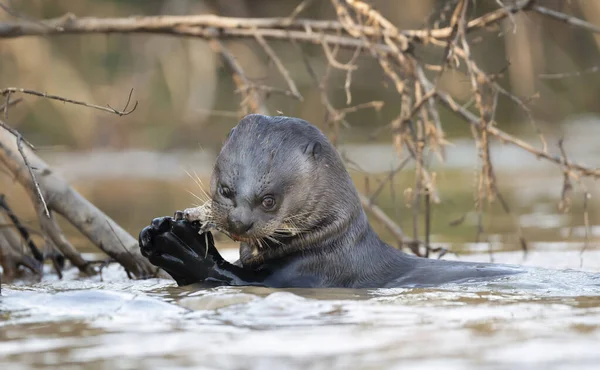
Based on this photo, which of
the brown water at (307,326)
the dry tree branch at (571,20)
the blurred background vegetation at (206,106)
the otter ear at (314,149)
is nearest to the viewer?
the brown water at (307,326)

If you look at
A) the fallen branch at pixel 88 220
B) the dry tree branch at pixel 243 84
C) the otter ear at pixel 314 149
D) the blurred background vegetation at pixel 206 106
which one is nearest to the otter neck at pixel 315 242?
the otter ear at pixel 314 149

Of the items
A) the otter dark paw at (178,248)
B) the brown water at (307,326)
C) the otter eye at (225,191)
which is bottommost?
the brown water at (307,326)

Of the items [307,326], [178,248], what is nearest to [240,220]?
[178,248]

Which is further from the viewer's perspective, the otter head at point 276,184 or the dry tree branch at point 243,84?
the dry tree branch at point 243,84

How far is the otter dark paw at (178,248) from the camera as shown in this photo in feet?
12.7

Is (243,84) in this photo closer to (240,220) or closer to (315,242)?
(315,242)

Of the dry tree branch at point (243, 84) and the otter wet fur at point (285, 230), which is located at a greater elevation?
the dry tree branch at point (243, 84)

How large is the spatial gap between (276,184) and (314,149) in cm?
24

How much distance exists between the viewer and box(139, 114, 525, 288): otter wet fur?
3869mm

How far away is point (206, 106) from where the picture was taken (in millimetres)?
11680

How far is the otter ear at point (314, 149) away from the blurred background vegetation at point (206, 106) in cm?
276

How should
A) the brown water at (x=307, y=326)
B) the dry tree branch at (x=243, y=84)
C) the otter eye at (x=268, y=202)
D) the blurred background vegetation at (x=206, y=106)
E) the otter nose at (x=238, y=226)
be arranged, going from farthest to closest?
the blurred background vegetation at (x=206, y=106) → the dry tree branch at (x=243, y=84) → the otter eye at (x=268, y=202) → the otter nose at (x=238, y=226) → the brown water at (x=307, y=326)

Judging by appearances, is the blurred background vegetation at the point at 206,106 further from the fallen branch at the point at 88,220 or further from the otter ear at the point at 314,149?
the otter ear at the point at 314,149

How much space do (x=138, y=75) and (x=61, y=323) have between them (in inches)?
349
